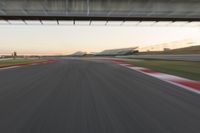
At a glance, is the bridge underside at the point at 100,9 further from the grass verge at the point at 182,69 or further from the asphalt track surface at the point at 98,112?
the asphalt track surface at the point at 98,112

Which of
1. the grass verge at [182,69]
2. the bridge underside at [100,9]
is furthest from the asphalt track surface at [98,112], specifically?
the bridge underside at [100,9]

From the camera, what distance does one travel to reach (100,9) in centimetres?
2227

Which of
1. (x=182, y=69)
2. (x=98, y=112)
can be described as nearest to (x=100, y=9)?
(x=182, y=69)

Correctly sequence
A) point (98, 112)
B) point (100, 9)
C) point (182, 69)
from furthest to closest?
point (100, 9), point (182, 69), point (98, 112)

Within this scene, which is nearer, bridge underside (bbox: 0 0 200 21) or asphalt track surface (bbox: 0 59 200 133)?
asphalt track surface (bbox: 0 59 200 133)

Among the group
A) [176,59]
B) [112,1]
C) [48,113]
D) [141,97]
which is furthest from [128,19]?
[48,113]

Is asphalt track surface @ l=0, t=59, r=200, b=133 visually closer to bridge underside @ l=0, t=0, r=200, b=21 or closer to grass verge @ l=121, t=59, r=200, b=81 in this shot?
grass verge @ l=121, t=59, r=200, b=81

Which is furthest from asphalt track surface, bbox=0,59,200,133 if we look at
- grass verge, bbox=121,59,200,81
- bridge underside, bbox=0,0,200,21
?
bridge underside, bbox=0,0,200,21

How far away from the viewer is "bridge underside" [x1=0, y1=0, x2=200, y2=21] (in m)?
21.9

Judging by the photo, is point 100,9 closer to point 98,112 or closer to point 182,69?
point 182,69

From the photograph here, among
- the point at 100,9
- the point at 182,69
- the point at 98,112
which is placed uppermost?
the point at 100,9

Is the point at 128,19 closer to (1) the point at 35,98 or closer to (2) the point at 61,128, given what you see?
(1) the point at 35,98

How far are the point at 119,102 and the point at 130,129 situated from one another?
76.3 inches

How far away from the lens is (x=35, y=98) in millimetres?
6109
